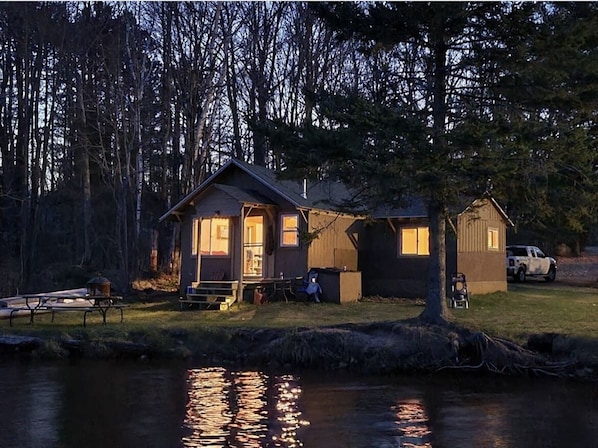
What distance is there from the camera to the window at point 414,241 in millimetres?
24359

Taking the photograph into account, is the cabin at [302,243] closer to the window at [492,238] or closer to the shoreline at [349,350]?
the window at [492,238]

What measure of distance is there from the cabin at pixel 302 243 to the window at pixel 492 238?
0.13 feet

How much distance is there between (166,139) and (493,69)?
18819 millimetres

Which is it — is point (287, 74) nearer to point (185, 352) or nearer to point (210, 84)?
point (210, 84)

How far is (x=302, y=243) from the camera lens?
75.8ft

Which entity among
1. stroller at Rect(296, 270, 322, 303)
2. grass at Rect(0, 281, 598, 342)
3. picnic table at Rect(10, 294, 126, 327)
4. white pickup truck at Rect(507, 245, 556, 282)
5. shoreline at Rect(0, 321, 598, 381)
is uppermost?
white pickup truck at Rect(507, 245, 556, 282)

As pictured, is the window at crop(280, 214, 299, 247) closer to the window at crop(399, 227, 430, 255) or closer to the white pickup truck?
the window at crop(399, 227, 430, 255)

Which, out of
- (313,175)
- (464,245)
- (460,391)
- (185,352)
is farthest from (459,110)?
(464,245)

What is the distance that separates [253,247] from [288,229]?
64.5 inches

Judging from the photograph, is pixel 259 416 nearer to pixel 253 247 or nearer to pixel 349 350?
pixel 349 350

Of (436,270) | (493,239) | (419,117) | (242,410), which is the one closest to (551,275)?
(493,239)

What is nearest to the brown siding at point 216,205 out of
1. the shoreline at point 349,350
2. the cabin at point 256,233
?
the cabin at point 256,233

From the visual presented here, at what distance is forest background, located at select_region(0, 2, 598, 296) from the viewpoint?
13.6 m

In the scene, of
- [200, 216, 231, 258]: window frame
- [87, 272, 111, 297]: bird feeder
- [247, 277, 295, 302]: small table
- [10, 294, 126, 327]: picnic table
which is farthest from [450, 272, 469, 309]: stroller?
[87, 272, 111, 297]: bird feeder
